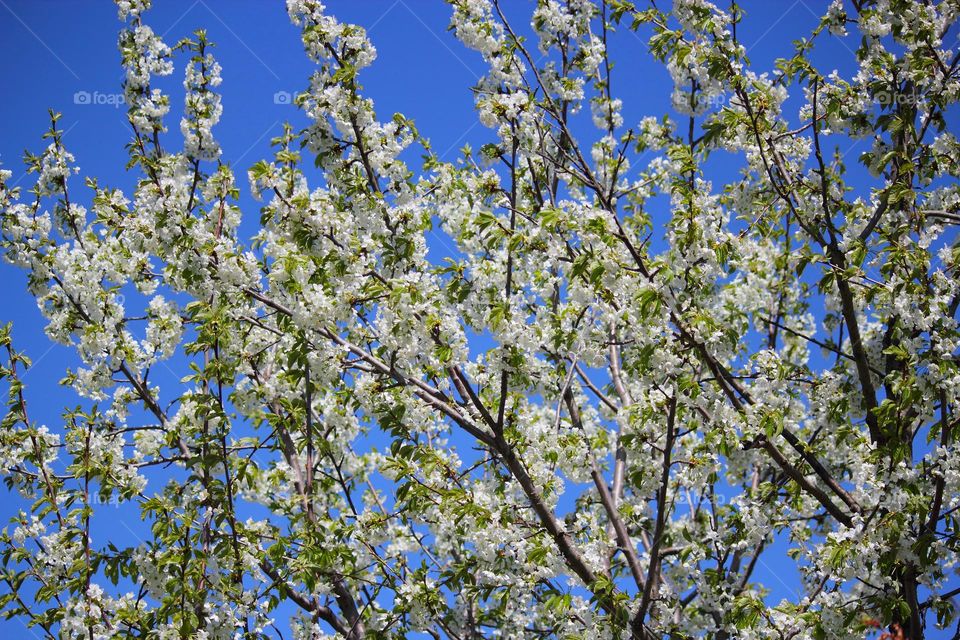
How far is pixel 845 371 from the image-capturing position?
17.1ft

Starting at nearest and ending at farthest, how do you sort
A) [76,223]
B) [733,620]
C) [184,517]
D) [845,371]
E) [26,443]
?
[184,517] < [733,620] < [845,371] < [26,443] < [76,223]

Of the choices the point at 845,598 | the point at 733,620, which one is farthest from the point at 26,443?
the point at 845,598

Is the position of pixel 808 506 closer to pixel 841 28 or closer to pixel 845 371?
pixel 845 371

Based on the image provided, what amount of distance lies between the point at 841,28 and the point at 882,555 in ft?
11.5

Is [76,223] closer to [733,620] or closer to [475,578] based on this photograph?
[475,578]

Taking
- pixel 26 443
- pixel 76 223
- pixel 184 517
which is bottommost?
pixel 184 517

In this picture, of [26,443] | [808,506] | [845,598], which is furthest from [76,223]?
[808,506]

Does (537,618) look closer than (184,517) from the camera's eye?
No

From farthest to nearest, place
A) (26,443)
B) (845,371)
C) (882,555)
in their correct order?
(26,443)
(845,371)
(882,555)

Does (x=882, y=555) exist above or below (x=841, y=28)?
below

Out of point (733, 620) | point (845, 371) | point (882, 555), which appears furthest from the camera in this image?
point (845, 371)

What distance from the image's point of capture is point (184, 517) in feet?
14.5

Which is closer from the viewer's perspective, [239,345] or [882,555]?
[882,555]

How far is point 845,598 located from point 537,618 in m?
3.15
